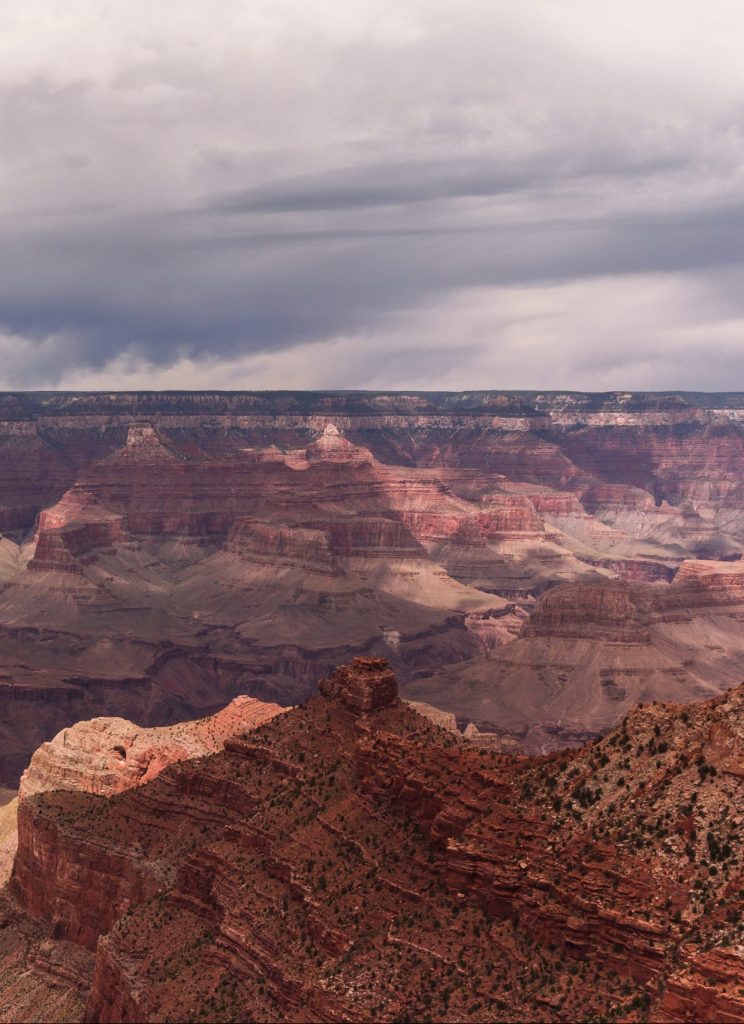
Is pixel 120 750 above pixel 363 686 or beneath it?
beneath

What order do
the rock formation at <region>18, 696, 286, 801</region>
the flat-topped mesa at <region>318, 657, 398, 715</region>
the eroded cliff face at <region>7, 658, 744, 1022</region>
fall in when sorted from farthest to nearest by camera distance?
the rock formation at <region>18, 696, 286, 801</region>
the flat-topped mesa at <region>318, 657, 398, 715</region>
the eroded cliff face at <region>7, 658, 744, 1022</region>

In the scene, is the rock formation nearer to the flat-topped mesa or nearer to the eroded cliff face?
the eroded cliff face

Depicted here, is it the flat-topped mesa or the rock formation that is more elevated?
the flat-topped mesa

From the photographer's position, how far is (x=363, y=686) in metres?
76.5

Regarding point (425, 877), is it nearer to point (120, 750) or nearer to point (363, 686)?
point (363, 686)

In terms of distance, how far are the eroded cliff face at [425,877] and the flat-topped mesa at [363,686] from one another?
13cm

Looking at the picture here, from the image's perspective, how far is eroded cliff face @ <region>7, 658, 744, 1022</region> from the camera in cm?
4781

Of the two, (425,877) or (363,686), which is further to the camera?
(363,686)

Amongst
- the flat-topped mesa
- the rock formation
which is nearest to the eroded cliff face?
the flat-topped mesa

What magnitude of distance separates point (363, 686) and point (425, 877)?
19646 mm

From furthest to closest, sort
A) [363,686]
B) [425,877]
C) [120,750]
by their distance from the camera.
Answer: [120,750]
[363,686]
[425,877]

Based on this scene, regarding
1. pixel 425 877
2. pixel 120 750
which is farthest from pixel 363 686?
pixel 120 750

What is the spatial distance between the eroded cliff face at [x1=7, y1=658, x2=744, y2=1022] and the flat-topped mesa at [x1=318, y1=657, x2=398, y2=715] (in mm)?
126

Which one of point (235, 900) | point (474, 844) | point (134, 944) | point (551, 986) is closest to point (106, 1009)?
point (134, 944)
